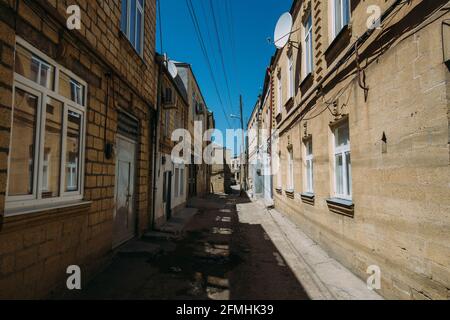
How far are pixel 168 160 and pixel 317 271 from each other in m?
6.00

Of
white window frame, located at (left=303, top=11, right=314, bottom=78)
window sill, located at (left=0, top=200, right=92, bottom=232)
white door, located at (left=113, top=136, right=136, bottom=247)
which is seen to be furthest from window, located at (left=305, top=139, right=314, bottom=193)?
window sill, located at (left=0, top=200, right=92, bottom=232)

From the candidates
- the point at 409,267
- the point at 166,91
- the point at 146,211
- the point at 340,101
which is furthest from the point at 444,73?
the point at 166,91

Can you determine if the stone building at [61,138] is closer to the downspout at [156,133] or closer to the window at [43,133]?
the window at [43,133]

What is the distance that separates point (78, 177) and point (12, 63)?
67.3 inches

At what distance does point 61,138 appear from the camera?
345 cm

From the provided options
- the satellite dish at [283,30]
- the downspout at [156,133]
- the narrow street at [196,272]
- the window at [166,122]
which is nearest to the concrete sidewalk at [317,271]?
the narrow street at [196,272]

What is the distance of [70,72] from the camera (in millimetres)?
3564

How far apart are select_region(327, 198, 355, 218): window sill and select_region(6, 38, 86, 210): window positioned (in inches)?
164

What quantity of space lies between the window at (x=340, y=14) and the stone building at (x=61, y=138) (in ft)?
13.8

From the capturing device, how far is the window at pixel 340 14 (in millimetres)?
5262

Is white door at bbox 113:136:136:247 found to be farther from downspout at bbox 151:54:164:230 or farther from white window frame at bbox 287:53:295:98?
white window frame at bbox 287:53:295:98

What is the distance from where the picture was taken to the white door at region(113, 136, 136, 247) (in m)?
5.37

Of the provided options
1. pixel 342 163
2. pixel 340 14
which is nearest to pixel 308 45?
pixel 340 14
